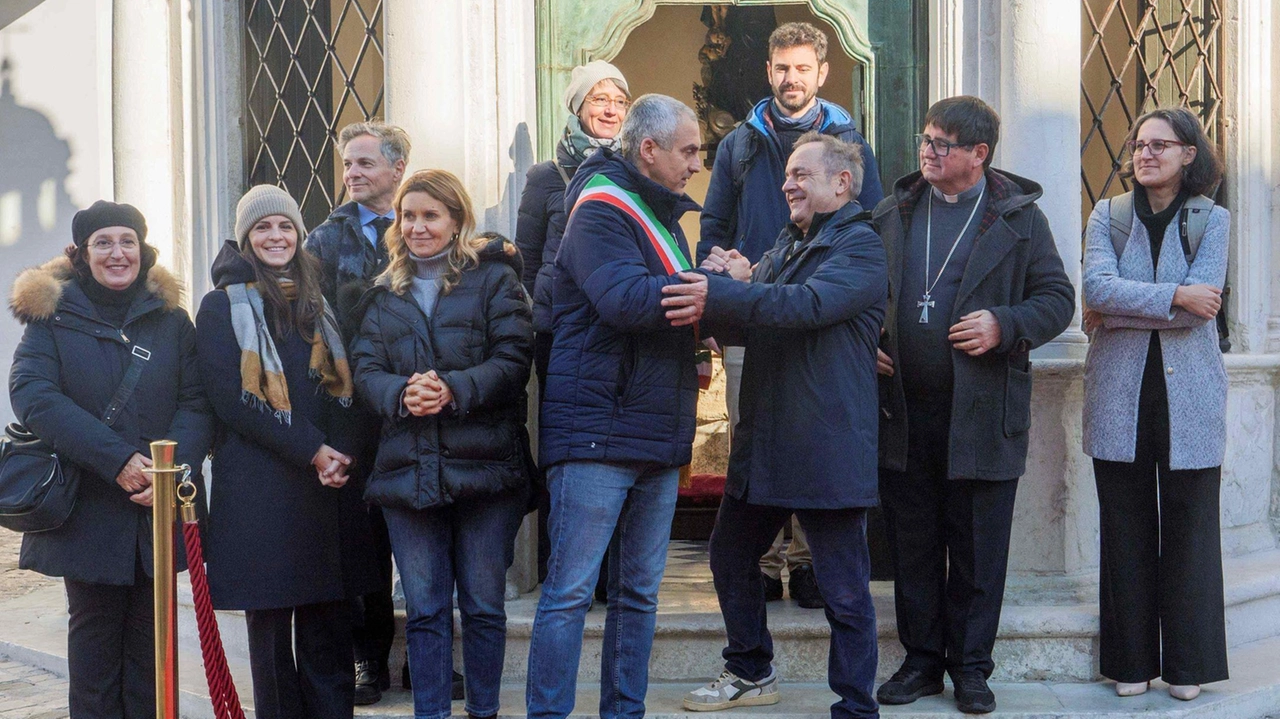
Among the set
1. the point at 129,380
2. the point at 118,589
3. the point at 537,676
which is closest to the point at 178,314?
the point at 129,380

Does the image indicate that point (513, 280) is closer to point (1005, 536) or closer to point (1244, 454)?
point (1005, 536)

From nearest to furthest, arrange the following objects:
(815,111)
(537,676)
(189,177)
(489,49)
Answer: (537,676) < (815,111) < (489,49) < (189,177)

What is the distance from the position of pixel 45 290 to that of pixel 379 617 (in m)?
1.59

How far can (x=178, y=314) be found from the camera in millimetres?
4289

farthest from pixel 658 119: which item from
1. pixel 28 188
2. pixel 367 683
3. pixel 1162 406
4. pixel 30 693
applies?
pixel 28 188

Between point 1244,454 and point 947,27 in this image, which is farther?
point 1244,454

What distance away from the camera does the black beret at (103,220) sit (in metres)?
4.15

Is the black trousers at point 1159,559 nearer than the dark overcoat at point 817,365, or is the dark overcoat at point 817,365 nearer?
the dark overcoat at point 817,365

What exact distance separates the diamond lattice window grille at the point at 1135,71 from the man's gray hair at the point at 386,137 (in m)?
2.88

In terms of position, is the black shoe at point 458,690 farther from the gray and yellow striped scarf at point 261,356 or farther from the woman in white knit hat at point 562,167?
the gray and yellow striped scarf at point 261,356

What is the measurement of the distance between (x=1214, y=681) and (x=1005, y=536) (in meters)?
0.95

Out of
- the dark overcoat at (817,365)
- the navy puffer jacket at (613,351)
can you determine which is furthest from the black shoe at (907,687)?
the navy puffer jacket at (613,351)

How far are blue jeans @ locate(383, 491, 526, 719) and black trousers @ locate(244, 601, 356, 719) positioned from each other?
244mm

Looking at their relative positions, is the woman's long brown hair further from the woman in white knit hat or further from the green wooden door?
the green wooden door
